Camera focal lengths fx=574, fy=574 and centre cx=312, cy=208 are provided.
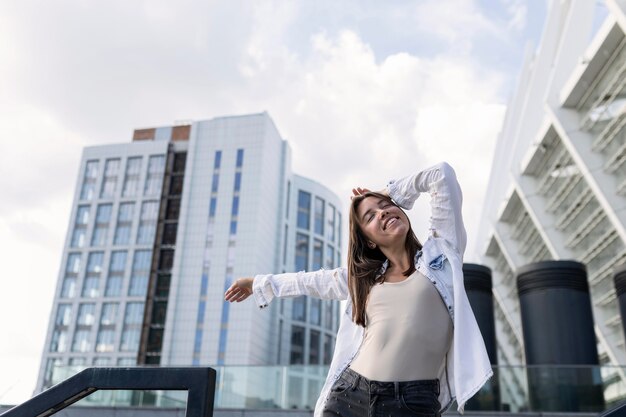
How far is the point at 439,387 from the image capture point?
2.11 meters

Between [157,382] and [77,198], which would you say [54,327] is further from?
[157,382]

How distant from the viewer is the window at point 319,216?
6571cm

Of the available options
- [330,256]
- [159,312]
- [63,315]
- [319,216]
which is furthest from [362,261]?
[330,256]

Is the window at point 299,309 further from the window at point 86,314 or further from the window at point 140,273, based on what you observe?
the window at point 86,314

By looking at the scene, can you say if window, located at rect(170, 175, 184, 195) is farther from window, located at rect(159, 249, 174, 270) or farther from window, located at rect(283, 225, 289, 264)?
window, located at rect(283, 225, 289, 264)

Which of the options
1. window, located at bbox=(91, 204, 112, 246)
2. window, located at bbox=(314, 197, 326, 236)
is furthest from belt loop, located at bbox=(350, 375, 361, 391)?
window, located at bbox=(314, 197, 326, 236)

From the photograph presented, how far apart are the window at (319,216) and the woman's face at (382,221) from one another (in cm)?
6299

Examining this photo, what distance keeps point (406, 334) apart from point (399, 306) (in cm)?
12

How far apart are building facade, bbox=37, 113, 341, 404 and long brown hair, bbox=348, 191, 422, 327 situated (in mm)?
47508

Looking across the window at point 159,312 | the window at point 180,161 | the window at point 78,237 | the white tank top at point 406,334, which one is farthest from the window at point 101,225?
the white tank top at point 406,334

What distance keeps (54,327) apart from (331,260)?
98.0 feet

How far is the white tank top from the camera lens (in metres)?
2.04

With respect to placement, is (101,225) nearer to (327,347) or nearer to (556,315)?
(327,347)

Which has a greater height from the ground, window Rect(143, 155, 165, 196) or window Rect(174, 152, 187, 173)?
window Rect(174, 152, 187, 173)
